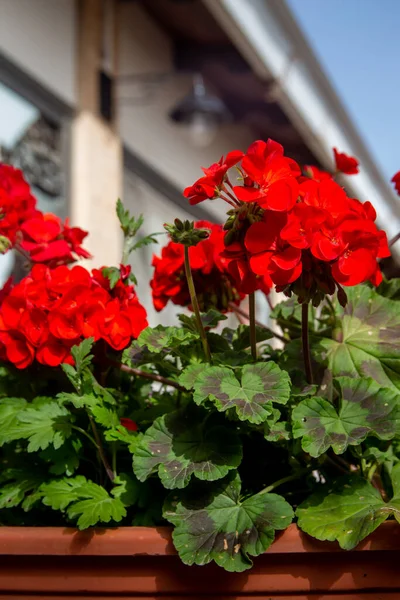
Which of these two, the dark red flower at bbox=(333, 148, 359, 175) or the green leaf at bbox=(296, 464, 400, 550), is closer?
the green leaf at bbox=(296, 464, 400, 550)

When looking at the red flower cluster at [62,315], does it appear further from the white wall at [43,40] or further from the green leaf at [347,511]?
the white wall at [43,40]

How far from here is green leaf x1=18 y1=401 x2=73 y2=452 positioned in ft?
3.22

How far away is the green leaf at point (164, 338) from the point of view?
96 centimetres

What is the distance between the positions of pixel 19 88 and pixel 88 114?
0.55 meters

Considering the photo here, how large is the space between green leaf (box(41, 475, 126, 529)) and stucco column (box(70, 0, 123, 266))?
9.87 feet

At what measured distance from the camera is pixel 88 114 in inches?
164

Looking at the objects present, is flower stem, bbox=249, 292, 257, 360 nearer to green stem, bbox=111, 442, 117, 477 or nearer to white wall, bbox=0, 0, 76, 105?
green stem, bbox=111, 442, 117, 477

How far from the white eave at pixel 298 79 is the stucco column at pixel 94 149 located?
794 millimetres

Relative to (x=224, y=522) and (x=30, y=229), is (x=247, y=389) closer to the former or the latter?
(x=224, y=522)

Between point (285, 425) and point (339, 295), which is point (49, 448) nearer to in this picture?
point (285, 425)

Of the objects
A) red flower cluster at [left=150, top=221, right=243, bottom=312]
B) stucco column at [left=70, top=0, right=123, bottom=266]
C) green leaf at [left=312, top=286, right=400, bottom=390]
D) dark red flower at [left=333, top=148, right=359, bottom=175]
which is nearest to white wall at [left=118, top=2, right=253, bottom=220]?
stucco column at [left=70, top=0, right=123, bottom=266]

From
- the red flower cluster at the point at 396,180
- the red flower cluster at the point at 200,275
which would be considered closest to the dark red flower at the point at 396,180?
the red flower cluster at the point at 396,180

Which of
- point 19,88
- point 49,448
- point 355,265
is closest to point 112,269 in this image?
point 49,448

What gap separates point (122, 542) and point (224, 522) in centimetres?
11
